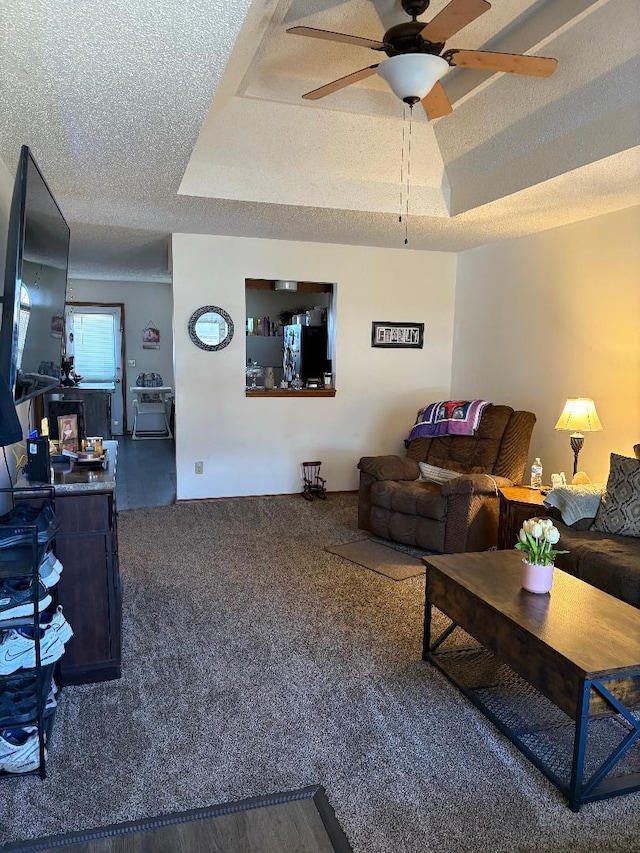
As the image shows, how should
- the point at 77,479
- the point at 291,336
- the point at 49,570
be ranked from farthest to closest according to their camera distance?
the point at 291,336 < the point at 77,479 < the point at 49,570

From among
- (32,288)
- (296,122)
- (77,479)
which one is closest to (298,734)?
(77,479)

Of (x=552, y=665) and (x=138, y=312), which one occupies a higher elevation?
(x=138, y=312)

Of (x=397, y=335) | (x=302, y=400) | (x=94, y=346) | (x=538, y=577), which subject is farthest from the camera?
(x=94, y=346)

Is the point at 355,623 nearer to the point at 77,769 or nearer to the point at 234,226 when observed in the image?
the point at 77,769

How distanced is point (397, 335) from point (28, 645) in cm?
448

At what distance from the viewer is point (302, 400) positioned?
18.1 ft

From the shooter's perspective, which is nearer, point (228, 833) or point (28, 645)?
point (228, 833)

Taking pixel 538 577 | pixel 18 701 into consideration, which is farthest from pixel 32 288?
pixel 538 577

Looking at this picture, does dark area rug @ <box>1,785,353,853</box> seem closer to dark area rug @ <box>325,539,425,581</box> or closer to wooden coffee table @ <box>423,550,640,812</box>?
wooden coffee table @ <box>423,550,640,812</box>

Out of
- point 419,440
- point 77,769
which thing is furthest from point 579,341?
point 77,769

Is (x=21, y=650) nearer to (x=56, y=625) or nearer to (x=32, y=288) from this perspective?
(x=56, y=625)

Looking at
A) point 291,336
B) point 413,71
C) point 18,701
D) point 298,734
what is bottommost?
point 298,734

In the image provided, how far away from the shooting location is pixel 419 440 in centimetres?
489

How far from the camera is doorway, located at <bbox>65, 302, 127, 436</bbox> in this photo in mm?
8922
